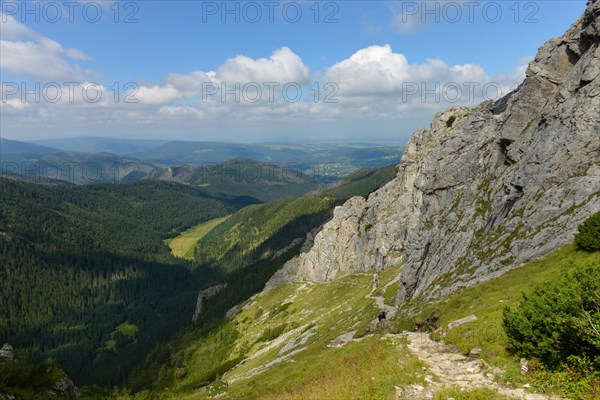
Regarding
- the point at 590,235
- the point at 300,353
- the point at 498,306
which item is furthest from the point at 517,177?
the point at 300,353

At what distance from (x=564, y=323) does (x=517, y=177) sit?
146ft

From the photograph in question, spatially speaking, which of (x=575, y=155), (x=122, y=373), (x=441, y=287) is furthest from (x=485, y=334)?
(x=122, y=373)

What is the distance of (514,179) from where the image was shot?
53.5m

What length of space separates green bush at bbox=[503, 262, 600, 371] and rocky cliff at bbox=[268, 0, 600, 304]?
25528 mm

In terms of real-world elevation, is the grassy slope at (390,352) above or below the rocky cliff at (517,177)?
below

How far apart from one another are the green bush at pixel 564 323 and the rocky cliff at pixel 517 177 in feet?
83.8

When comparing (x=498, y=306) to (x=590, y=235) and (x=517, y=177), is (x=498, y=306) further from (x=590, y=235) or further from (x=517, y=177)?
(x=517, y=177)

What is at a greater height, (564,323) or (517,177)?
(517,177)

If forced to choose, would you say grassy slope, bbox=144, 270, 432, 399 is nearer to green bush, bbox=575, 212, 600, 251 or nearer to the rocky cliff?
the rocky cliff

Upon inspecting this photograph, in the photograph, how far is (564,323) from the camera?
15.7 metres

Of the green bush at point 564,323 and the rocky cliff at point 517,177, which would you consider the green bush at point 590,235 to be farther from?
the green bush at point 564,323

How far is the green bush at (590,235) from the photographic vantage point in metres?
31.5

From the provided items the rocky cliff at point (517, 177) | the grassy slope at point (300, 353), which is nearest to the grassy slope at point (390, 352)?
the grassy slope at point (300, 353)

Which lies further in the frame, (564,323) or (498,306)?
(498,306)
